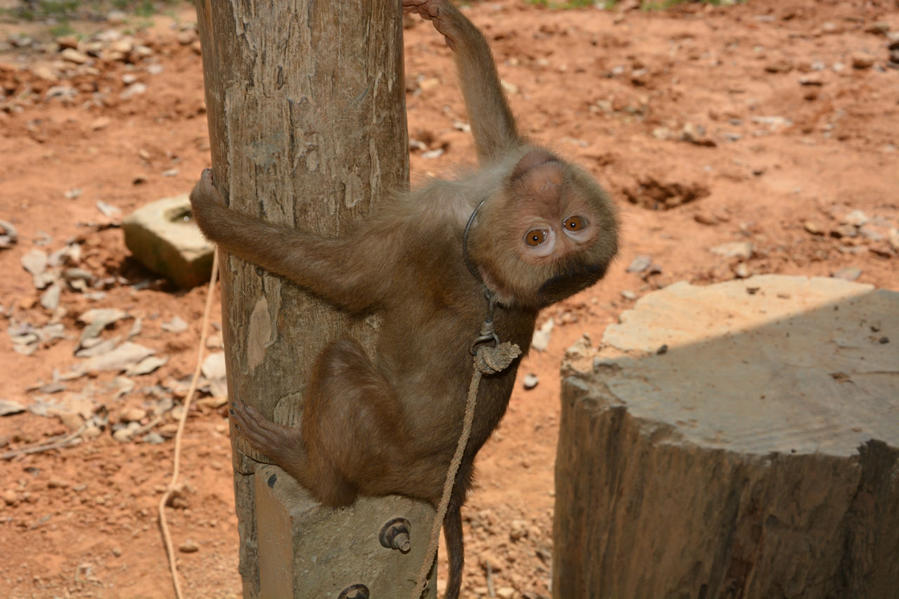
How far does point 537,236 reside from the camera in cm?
286

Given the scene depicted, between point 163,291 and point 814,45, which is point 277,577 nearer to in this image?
point 163,291

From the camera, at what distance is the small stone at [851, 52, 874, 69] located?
9.73 metres

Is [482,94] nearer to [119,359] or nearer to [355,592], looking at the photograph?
[355,592]

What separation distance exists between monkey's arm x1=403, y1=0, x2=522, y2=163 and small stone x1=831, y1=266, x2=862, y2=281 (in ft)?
13.6

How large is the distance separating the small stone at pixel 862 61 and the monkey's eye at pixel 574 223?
8.50 meters

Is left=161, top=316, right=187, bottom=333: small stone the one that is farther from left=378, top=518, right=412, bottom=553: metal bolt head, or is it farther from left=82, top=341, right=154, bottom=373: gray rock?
left=378, top=518, right=412, bottom=553: metal bolt head

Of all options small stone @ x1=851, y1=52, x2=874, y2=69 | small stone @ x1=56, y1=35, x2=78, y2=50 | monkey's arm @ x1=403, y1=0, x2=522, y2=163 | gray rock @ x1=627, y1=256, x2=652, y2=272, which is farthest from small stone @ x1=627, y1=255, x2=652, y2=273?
small stone @ x1=56, y1=35, x2=78, y2=50

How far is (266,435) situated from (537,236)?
4.09 ft

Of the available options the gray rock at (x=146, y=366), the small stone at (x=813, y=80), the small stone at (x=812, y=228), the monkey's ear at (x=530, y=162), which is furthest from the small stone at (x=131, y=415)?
the small stone at (x=813, y=80)

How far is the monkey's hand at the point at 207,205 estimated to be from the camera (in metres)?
2.78

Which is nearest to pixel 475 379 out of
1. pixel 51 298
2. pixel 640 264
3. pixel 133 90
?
pixel 640 264

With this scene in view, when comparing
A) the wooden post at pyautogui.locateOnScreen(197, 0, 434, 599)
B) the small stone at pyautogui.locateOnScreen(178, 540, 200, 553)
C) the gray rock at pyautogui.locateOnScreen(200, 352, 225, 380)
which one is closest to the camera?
the wooden post at pyautogui.locateOnScreen(197, 0, 434, 599)

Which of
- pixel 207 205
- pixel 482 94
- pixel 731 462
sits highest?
pixel 482 94

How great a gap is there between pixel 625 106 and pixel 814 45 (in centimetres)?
303
